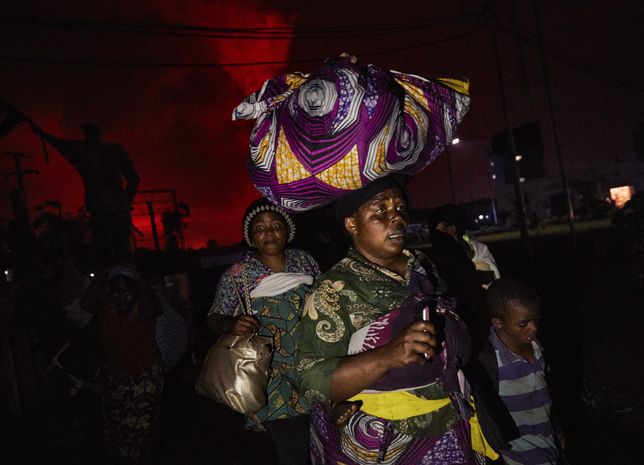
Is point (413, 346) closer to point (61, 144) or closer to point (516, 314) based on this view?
point (516, 314)

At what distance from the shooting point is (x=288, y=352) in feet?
9.78

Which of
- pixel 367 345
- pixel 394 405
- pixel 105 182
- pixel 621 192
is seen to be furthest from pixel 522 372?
pixel 621 192

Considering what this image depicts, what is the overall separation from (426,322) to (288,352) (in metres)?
1.76

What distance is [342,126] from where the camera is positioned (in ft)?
5.30

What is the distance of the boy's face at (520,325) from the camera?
106 inches

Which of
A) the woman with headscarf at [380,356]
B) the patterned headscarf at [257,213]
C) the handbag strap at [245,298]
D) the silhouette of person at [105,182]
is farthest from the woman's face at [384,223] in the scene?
the silhouette of person at [105,182]

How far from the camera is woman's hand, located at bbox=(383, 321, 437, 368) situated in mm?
1409

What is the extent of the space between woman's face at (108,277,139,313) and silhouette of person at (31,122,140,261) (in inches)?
119

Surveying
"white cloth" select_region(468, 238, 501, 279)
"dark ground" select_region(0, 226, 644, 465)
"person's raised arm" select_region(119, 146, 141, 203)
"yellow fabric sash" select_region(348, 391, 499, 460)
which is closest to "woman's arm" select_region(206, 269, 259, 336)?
"yellow fabric sash" select_region(348, 391, 499, 460)

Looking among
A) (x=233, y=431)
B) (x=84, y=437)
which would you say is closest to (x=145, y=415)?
(x=233, y=431)

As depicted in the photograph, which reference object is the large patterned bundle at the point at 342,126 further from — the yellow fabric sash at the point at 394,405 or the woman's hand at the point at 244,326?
the woman's hand at the point at 244,326

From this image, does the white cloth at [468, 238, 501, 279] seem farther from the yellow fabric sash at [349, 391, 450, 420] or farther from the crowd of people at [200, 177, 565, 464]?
the yellow fabric sash at [349, 391, 450, 420]

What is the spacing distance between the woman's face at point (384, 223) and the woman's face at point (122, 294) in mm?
3408

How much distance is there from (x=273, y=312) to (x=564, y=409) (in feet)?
10.8
